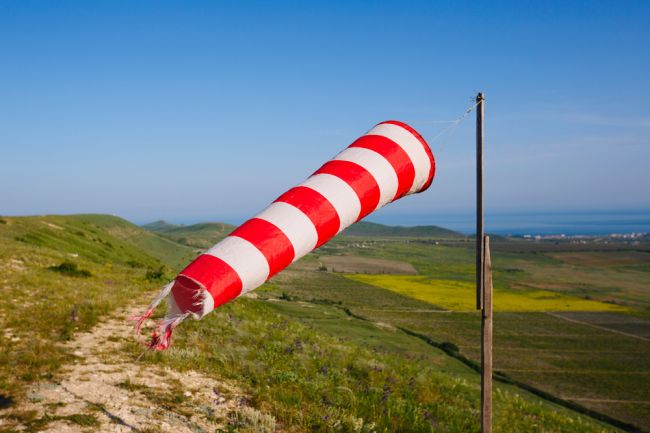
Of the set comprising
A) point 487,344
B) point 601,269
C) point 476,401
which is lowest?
point 601,269

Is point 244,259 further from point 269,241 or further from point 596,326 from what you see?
point 596,326

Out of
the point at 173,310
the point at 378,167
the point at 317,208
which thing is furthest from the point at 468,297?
the point at 173,310

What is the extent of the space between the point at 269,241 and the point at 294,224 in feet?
0.76

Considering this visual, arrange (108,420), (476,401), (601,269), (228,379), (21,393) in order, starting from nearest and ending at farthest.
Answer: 1. (108,420)
2. (21,393)
3. (228,379)
4. (476,401)
5. (601,269)

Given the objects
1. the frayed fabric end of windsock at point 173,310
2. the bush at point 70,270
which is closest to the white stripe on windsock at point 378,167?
the frayed fabric end of windsock at point 173,310

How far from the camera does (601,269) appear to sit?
146 meters

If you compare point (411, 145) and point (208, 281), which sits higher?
point (411, 145)

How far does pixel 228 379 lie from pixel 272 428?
2.72 meters

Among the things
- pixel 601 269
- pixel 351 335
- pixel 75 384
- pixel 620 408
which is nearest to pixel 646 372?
pixel 620 408

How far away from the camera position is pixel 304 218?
3.35 m

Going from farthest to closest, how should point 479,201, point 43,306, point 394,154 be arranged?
1. point 43,306
2. point 479,201
3. point 394,154

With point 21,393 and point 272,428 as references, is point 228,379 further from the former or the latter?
point 21,393

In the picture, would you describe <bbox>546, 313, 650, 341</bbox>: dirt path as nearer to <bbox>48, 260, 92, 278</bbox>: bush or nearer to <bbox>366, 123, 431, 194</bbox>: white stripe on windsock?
<bbox>48, 260, 92, 278</bbox>: bush

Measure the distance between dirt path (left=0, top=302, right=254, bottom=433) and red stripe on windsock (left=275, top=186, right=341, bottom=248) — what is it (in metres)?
5.04
